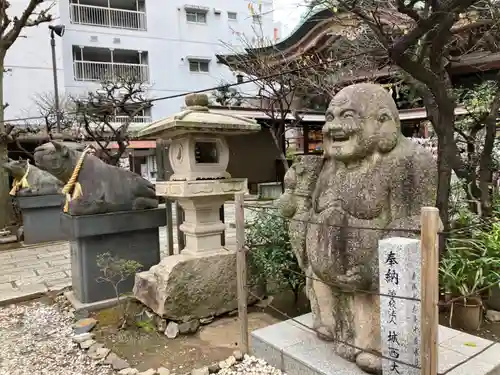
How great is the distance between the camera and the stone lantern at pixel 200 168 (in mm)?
4520

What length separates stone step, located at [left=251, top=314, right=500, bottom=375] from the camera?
283cm

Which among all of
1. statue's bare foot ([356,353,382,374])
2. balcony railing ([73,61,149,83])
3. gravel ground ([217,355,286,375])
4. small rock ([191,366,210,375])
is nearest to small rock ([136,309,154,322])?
small rock ([191,366,210,375])

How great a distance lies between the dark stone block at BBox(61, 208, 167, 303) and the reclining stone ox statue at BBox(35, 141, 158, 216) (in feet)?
0.40

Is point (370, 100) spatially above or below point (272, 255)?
above

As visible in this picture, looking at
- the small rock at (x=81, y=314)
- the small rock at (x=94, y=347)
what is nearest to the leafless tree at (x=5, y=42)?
the small rock at (x=81, y=314)

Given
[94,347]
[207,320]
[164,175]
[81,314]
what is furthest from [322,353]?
[164,175]

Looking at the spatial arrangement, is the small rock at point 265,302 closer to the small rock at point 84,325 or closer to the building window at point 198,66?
the small rock at point 84,325

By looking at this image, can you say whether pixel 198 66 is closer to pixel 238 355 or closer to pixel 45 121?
pixel 45 121

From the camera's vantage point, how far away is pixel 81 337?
434 centimetres

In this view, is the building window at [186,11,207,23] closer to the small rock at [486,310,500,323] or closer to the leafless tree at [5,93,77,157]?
the leafless tree at [5,93,77,157]

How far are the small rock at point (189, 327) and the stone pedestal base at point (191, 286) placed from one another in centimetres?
5

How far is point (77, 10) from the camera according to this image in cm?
2005

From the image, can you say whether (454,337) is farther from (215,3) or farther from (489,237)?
(215,3)

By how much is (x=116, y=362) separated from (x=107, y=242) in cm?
196
